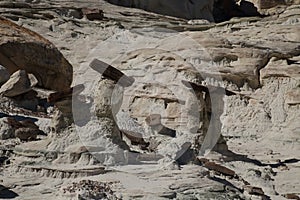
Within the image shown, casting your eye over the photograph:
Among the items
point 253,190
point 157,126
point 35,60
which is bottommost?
point 253,190

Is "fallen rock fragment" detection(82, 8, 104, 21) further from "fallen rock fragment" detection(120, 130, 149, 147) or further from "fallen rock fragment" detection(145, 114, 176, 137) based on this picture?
"fallen rock fragment" detection(120, 130, 149, 147)

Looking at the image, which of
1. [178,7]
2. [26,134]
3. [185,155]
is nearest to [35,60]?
[26,134]

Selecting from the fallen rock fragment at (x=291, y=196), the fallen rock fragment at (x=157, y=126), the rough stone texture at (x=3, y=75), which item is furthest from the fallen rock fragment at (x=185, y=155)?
the rough stone texture at (x=3, y=75)

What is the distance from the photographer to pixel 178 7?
1144 inches

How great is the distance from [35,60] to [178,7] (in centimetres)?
1427

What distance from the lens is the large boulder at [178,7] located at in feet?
91.5

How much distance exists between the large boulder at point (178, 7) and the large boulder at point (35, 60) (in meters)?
11.1

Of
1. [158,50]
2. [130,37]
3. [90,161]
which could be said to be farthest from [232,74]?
[90,161]

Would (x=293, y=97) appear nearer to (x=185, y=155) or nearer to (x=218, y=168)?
(x=218, y=168)

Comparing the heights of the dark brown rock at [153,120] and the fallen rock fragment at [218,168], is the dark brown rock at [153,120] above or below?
above

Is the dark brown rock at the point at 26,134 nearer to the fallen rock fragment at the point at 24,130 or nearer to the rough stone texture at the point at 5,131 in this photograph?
the fallen rock fragment at the point at 24,130

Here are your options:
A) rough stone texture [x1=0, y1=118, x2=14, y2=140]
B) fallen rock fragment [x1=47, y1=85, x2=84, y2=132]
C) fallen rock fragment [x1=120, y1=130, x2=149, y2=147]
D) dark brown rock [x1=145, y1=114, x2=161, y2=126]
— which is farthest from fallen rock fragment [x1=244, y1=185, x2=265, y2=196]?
dark brown rock [x1=145, y1=114, x2=161, y2=126]

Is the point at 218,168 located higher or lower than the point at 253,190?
higher

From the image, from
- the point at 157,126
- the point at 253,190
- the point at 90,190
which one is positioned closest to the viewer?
the point at 90,190
